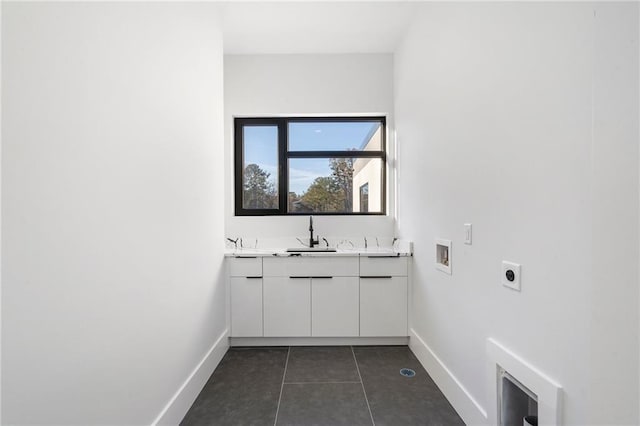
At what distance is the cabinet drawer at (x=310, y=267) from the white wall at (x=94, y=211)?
35.0 inches

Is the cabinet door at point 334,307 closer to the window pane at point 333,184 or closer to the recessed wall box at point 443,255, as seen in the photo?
the recessed wall box at point 443,255

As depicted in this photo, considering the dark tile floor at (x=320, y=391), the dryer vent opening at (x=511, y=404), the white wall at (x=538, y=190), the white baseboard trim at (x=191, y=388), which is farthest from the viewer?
the dark tile floor at (x=320, y=391)

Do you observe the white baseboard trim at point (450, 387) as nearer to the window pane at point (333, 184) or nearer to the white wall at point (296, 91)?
the white wall at point (296, 91)

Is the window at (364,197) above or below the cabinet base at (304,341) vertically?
above

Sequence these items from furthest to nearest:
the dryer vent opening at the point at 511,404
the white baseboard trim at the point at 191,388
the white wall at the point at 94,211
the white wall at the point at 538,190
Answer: the white baseboard trim at the point at 191,388 < the dryer vent opening at the point at 511,404 < the white wall at the point at 94,211 < the white wall at the point at 538,190

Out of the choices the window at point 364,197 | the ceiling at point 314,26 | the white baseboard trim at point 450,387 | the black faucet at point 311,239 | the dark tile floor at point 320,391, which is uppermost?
the ceiling at point 314,26

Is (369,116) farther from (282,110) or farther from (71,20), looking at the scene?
(71,20)

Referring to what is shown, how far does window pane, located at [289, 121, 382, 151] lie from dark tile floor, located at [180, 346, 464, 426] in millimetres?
2165

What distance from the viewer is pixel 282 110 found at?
3053 mm

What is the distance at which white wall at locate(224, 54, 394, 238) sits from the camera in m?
3.04

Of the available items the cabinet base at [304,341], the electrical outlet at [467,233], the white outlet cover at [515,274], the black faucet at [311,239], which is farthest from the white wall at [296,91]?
the white outlet cover at [515,274]

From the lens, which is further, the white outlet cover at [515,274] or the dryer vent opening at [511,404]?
the dryer vent opening at [511,404]

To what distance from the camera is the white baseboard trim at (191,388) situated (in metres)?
1.43

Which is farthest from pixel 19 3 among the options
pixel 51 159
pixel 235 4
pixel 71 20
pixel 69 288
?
pixel 235 4
